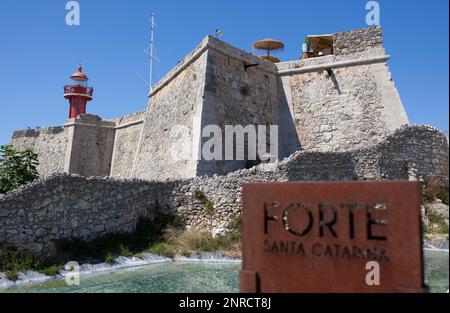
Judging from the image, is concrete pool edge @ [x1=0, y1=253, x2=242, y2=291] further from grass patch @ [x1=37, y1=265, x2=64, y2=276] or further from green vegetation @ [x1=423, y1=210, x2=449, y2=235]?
green vegetation @ [x1=423, y1=210, x2=449, y2=235]

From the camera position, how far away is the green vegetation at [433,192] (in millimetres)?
9742

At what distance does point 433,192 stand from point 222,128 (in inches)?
284

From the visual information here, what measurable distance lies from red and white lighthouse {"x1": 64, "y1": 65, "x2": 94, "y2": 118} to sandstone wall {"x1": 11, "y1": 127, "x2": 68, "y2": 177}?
30.0 feet

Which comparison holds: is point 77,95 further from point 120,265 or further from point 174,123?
point 120,265

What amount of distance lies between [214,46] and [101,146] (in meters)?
12.9

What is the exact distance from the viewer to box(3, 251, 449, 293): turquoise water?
596 centimetres

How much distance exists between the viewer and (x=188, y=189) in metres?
10.7

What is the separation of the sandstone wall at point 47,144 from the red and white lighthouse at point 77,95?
9.16 metres

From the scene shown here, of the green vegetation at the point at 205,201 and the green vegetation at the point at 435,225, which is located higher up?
the green vegetation at the point at 205,201

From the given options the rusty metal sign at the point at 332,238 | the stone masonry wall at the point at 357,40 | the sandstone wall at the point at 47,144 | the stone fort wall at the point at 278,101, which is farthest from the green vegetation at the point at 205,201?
the sandstone wall at the point at 47,144

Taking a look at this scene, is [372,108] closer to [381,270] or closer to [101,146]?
[381,270]

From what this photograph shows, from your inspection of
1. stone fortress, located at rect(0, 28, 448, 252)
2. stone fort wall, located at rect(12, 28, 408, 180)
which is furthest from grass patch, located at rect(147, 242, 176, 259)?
stone fort wall, located at rect(12, 28, 408, 180)

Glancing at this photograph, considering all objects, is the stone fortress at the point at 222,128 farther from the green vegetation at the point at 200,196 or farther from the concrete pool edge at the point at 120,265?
the concrete pool edge at the point at 120,265

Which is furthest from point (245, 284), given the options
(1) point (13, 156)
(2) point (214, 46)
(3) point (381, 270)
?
(1) point (13, 156)
